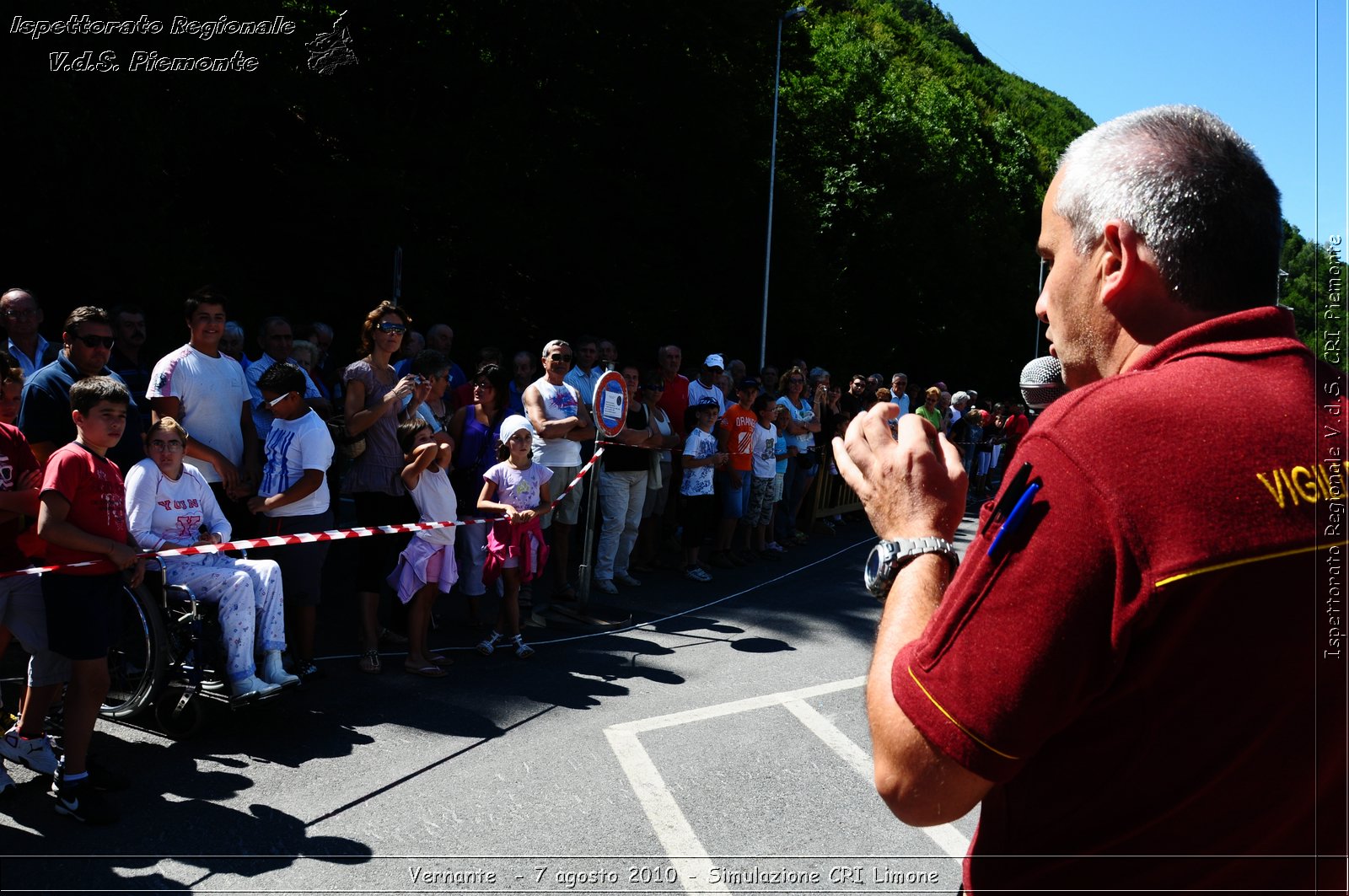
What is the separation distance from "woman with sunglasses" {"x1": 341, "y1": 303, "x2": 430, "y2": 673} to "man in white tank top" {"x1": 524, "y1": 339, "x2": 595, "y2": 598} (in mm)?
1568

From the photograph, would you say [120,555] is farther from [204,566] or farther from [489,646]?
[489,646]

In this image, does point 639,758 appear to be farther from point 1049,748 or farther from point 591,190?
point 591,190

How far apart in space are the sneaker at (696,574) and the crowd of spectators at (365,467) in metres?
Answer: 0.02

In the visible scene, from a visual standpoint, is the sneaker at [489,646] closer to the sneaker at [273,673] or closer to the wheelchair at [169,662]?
the sneaker at [273,673]

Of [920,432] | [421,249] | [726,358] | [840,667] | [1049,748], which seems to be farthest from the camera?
[726,358]

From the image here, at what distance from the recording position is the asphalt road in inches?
163

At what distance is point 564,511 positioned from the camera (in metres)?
9.18

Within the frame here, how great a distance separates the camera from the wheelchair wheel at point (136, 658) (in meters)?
5.30

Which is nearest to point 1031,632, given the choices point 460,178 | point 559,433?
point 559,433

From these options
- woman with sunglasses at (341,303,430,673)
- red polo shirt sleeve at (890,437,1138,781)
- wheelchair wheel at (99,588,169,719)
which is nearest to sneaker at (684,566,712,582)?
woman with sunglasses at (341,303,430,673)

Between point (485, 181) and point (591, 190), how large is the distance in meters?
4.35

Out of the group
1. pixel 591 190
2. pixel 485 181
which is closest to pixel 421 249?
pixel 485 181

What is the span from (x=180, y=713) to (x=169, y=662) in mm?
280

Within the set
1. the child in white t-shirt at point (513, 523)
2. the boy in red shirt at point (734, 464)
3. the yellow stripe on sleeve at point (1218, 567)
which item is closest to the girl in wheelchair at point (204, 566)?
the child in white t-shirt at point (513, 523)
